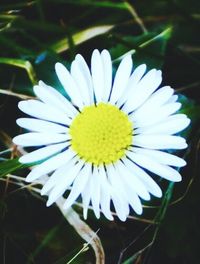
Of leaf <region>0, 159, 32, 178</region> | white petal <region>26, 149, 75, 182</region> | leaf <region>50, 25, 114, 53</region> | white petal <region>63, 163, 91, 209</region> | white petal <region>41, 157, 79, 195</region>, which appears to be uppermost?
leaf <region>50, 25, 114, 53</region>

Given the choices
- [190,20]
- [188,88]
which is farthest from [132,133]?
[190,20]

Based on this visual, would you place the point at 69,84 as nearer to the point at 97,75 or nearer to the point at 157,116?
the point at 97,75

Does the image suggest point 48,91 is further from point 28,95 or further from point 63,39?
point 63,39

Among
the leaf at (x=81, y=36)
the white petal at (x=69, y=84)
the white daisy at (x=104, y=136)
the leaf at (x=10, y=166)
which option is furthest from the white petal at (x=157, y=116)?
the leaf at (x=81, y=36)

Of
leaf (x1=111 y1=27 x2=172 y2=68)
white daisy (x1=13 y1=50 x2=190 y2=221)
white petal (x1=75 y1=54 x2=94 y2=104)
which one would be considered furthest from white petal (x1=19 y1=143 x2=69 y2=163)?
leaf (x1=111 y1=27 x2=172 y2=68)

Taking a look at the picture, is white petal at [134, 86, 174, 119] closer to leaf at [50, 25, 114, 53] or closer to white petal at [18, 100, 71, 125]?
white petal at [18, 100, 71, 125]

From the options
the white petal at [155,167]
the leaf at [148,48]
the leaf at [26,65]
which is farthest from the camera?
the leaf at [148,48]

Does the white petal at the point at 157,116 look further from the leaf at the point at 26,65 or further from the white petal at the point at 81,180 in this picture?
the leaf at the point at 26,65

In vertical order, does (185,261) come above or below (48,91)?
below
